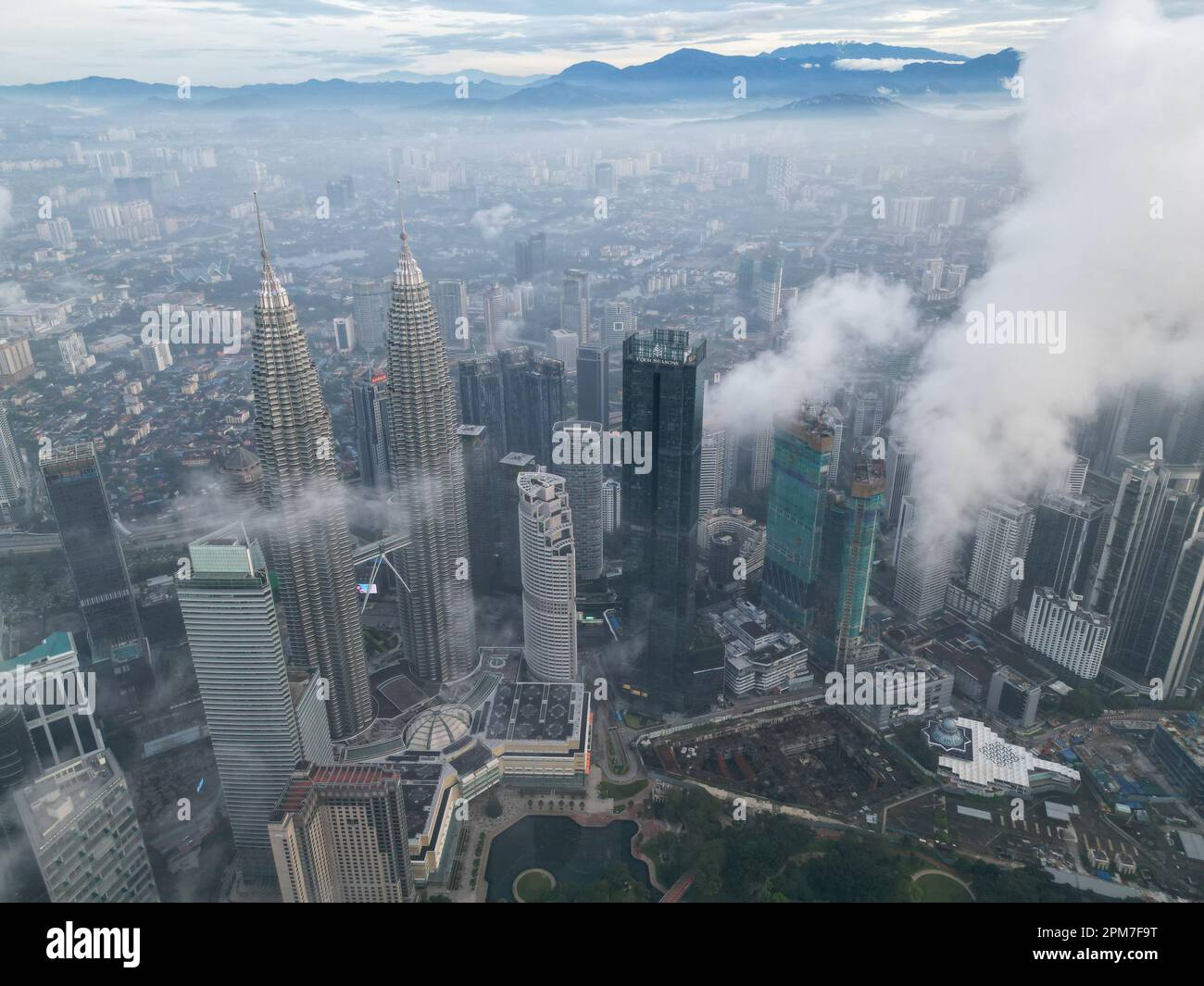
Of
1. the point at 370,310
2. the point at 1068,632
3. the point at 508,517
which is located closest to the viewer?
the point at 1068,632

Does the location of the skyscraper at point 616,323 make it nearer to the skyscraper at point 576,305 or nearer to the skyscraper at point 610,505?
A: the skyscraper at point 576,305

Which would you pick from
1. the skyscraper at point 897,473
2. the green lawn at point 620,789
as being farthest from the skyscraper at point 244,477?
the skyscraper at point 897,473

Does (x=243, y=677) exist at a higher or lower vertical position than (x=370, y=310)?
lower

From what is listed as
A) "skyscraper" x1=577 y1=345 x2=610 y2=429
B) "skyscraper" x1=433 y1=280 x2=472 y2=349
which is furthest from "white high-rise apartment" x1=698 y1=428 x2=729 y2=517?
"skyscraper" x1=433 y1=280 x2=472 y2=349

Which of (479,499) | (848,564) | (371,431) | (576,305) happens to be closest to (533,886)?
(479,499)

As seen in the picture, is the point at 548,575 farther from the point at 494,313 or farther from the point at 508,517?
the point at 494,313

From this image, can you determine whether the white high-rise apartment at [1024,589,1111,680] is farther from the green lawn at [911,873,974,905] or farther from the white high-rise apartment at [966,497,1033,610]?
the green lawn at [911,873,974,905]
